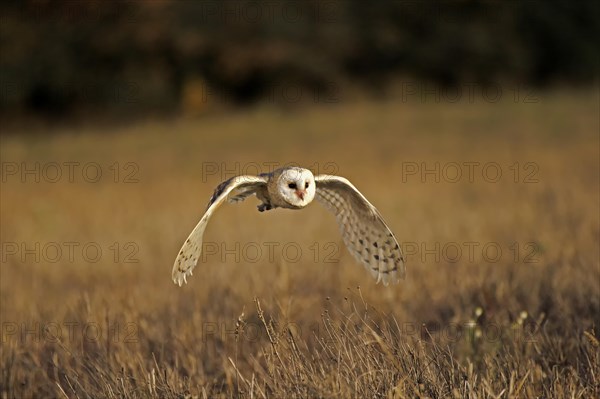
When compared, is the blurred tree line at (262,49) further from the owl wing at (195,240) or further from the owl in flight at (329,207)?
the owl wing at (195,240)

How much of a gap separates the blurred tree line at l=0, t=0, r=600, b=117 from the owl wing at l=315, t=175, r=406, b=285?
19.2 metres

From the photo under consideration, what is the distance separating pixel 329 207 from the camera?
427 cm

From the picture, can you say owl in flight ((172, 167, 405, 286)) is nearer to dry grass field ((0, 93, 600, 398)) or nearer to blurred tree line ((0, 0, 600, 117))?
dry grass field ((0, 93, 600, 398))

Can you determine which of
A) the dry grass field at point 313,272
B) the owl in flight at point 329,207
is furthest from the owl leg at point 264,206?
the dry grass field at point 313,272

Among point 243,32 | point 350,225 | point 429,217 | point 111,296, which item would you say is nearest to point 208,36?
point 243,32

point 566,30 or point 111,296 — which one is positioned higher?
point 566,30

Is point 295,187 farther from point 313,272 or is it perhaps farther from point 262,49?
point 262,49

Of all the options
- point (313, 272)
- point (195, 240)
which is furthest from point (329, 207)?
point (313, 272)

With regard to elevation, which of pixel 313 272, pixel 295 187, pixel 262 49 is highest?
pixel 262 49

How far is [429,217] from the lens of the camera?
9.02 m

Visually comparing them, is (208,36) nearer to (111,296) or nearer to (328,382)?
(111,296)

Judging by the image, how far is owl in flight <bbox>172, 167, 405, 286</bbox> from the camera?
3.40 m

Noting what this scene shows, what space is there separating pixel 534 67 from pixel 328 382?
996 inches

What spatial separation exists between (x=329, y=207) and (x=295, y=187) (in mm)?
682
